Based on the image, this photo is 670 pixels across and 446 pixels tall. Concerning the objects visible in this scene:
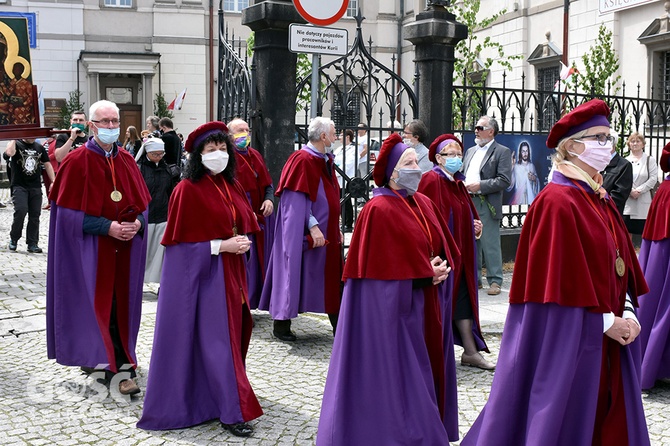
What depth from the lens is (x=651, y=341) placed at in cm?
620

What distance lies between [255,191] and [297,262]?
1.07 meters

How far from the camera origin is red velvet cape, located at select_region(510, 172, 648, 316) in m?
3.87

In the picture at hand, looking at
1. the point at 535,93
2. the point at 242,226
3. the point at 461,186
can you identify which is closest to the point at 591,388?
the point at 242,226

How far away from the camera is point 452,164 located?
22.7 feet

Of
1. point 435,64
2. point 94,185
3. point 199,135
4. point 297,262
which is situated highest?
point 435,64

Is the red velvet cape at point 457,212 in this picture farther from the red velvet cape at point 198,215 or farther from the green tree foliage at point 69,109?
the green tree foliage at point 69,109

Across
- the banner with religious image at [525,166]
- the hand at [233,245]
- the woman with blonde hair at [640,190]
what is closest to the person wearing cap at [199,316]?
the hand at [233,245]

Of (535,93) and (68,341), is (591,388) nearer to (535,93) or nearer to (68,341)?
(68,341)

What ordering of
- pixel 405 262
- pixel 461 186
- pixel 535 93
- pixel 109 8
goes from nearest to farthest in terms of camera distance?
1. pixel 405 262
2. pixel 461 186
3. pixel 535 93
4. pixel 109 8

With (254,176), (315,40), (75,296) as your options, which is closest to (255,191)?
(254,176)

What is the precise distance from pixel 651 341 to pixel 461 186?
6.16ft

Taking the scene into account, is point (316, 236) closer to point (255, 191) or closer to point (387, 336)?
point (255, 191)

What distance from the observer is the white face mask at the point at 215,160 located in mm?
5352

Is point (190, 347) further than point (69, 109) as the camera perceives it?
No
